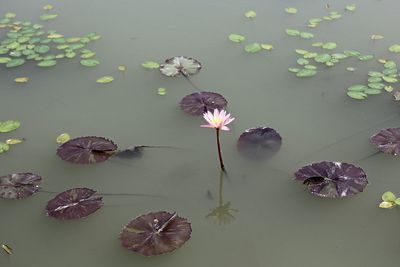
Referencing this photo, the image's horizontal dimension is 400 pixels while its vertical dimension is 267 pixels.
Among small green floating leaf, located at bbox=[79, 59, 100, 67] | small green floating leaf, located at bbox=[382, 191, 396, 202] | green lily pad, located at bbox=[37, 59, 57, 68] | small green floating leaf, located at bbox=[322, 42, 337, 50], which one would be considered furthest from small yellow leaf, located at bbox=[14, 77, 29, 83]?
small green floating leaf, located at bbox=[382, 191, 396, 202]

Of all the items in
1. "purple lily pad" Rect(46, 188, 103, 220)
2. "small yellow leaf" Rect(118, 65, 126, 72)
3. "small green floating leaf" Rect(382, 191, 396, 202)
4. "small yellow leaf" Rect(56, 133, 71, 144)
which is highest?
"small yellow leaf" Rect(118, 65, 126, 72)

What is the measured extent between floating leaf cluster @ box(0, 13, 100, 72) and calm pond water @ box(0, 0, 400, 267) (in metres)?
0.09

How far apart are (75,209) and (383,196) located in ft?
5.27

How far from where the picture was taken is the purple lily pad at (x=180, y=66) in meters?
3.39

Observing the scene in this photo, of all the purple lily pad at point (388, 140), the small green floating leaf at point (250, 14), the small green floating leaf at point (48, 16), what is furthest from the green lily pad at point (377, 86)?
the small green floating leaf at point (48, 16)

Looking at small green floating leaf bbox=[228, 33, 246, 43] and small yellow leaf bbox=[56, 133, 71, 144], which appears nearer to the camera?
small yellow leaf bbox=[56, 133, 71, 144]

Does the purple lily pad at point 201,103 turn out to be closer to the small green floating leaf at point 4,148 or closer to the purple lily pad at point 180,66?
the purple lily pad at point 180,66

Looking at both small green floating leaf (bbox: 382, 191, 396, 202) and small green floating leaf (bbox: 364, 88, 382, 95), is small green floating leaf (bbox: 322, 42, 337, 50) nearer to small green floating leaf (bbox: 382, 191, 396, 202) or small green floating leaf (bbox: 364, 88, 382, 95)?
small green floating leaf (bbox: 364, 88, 382, 95)

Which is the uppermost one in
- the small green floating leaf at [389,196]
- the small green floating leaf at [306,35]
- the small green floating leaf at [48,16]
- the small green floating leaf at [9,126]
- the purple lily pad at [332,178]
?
the small green floating leaf at [48,16]

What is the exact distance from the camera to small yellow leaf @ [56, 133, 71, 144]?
284cm

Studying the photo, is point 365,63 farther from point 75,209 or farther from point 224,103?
point 75,209

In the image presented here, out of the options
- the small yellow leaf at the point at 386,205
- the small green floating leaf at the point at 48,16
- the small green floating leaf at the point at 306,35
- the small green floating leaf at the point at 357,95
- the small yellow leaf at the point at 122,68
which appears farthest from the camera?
the small green floating leaf at the point at 48,16

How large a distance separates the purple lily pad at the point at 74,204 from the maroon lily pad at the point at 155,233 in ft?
0.88

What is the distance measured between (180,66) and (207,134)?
0.78 metres
